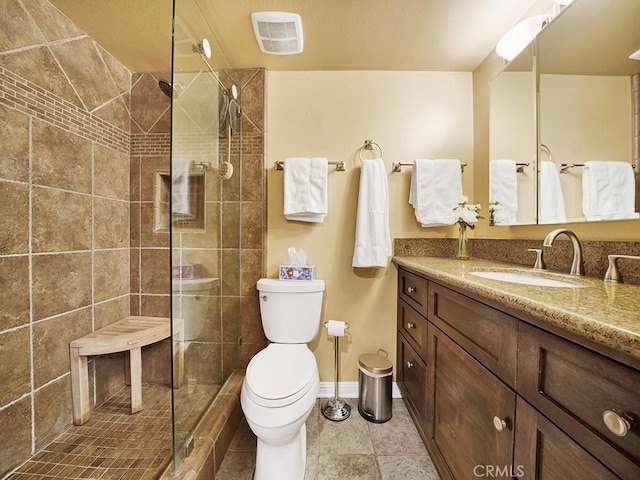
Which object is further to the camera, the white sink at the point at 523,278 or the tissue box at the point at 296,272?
the tissue box at the point at 296,272

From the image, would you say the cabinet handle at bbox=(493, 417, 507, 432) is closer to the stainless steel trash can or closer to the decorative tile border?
the stainless steel trash can

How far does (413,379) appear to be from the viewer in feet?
4.65

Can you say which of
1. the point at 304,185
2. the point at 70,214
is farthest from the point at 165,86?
the point at 304,185

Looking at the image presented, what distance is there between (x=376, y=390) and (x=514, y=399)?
99 cm

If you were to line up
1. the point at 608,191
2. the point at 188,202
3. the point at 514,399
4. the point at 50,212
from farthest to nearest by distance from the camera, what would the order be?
the point at 50,212, the point at 188,202, the point at 608,191, the point at 514,399

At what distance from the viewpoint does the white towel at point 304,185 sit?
1666mm

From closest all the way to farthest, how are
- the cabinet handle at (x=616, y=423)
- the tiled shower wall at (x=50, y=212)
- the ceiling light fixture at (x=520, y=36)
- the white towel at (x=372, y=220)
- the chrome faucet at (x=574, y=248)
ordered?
1. the cabinet handle at (x=616, y=423)
2. the chrome faucet at (x=574, y=248)
3. the tiled shower wall at (x=50, y=212)
4. the ceiling light fixture at (x=520, y=36)
5. the white towel at (x=372, y=220)

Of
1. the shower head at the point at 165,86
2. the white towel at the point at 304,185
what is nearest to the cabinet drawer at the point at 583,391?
the white towel at the point at 304,185

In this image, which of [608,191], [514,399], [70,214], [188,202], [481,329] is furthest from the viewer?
[70,214]

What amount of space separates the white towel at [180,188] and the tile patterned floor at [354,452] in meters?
1.22

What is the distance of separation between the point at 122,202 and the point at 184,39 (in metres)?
1.19

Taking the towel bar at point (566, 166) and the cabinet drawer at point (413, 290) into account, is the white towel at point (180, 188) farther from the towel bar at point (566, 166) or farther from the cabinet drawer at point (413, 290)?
the towel bar at point (566, 166)

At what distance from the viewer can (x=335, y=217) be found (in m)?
1.79

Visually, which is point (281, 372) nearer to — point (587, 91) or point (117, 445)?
point (117, 445)
